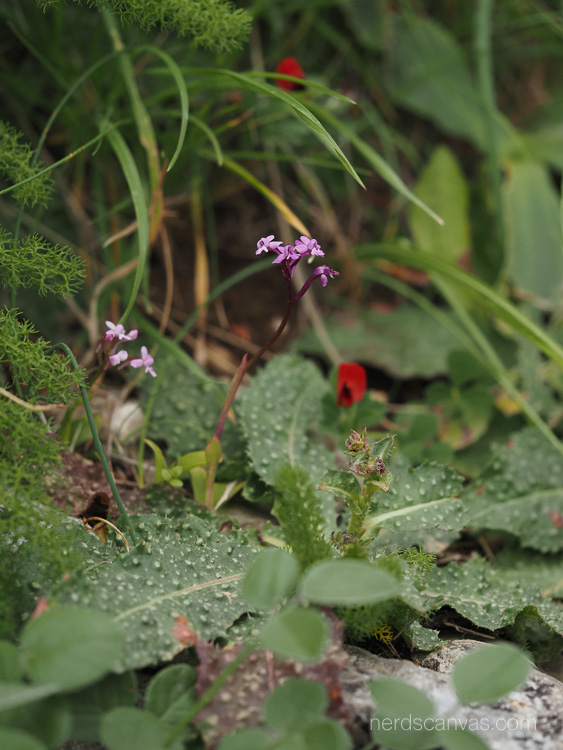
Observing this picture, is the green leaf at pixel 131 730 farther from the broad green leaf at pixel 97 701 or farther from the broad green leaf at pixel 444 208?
the broad green leaf at pixel 444 208

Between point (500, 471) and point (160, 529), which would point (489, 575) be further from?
point (160, 529)

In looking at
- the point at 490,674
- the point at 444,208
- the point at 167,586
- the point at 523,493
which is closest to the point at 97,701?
the point at 167,586

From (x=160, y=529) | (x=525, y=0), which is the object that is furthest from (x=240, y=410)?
(x=525, y=0)

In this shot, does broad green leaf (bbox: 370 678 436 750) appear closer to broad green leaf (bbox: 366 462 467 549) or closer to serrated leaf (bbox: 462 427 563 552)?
broad green leaf (bbox: 366 462 467 549)

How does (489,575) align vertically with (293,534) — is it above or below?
below

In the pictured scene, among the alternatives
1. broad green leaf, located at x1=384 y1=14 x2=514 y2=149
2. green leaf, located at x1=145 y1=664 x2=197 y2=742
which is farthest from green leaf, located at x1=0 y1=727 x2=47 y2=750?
broad green leaf, located at x1=384 y1=14 x2=514 y2=149

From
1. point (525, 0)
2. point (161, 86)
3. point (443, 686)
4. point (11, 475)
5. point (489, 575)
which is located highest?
point (525, 0)

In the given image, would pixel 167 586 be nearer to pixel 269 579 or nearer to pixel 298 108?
pixel 269 579
